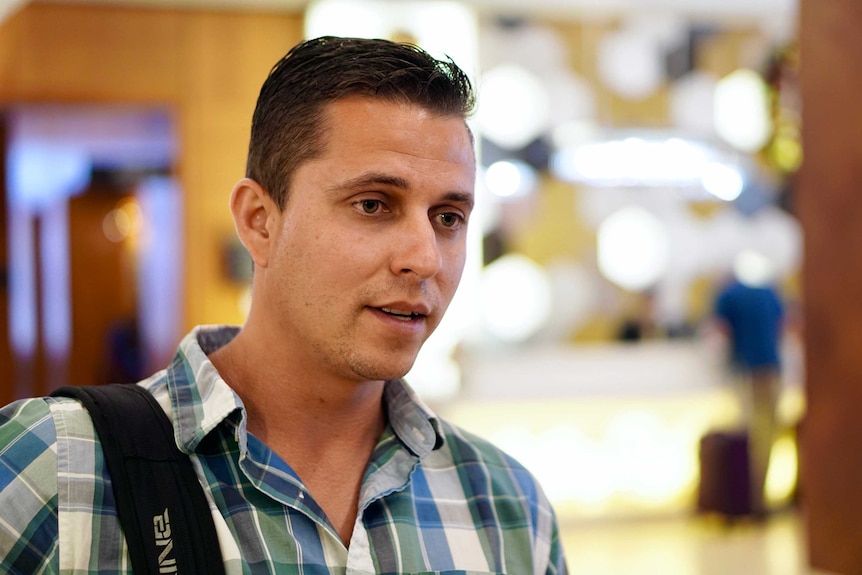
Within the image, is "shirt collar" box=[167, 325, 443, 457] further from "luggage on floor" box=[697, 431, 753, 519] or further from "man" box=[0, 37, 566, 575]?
"luggage on floor" box=[697, 431, 753, 519]

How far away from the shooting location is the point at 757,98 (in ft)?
22.3

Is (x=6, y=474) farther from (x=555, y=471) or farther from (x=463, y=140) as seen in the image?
(x=555, y=471)

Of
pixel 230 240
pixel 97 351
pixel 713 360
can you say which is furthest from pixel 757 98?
pixel 97 351

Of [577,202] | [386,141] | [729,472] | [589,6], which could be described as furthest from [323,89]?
Answer: [589,6]

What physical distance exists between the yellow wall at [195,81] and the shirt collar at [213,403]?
4632mm

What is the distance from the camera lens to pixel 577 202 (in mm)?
6426

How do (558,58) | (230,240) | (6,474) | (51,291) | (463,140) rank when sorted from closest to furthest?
1. (6,474)
2. (463,140)
3. (230,240)
4. (558,58)
5. (51,291)

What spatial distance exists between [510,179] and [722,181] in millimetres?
1599

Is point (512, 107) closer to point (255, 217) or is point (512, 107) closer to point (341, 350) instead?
point (255, 217)

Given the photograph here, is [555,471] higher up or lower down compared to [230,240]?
lower down

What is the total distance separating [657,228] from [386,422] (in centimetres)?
541

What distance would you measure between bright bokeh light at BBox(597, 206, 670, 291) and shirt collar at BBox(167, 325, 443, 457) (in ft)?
16.9

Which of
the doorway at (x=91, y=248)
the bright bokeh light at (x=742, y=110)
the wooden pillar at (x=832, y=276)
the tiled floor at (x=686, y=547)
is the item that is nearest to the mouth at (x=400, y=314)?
the wooden pillar at (x=832, y=276)

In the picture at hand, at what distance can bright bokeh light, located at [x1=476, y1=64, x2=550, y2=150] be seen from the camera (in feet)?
20.5
